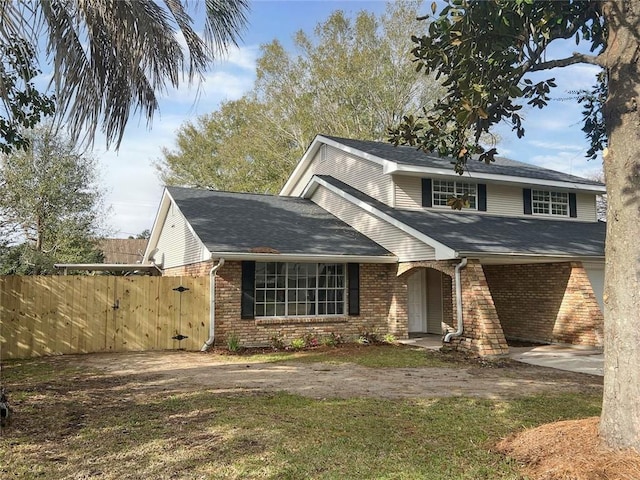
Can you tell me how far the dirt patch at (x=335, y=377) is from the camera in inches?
312

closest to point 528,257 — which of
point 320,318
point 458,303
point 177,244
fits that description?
point 458,303

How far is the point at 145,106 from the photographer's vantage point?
5.83 m

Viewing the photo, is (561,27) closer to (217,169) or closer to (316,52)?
(316,52)

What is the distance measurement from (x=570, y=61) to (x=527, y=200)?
12450 mm

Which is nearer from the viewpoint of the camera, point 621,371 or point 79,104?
point 621,371

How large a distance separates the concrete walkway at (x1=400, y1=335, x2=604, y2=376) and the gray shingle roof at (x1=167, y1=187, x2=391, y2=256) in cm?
282

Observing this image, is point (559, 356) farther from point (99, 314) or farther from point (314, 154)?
point (314, 154)

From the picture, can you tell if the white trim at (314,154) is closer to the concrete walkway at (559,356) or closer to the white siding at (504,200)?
the white siding at (504,200)

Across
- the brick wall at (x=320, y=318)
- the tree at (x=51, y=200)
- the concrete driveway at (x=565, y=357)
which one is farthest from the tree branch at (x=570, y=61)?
the tree at (x=51, y=200)

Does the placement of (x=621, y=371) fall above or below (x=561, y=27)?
below

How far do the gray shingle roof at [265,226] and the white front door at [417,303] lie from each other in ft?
8.61

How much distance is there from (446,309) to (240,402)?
33.7ft

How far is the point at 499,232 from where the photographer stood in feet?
47.2

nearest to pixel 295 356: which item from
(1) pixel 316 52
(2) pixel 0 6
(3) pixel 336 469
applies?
(3) pixel 336 469
